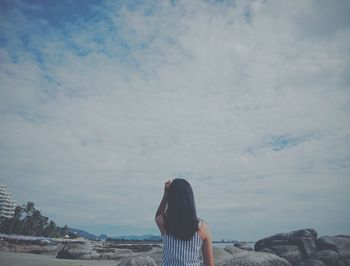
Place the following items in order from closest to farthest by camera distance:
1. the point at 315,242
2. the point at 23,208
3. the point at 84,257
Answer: the point at 315,242
the point at 84,257
the point at 23,208

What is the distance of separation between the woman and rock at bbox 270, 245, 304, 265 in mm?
20735

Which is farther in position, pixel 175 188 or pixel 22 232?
pixel 22 232

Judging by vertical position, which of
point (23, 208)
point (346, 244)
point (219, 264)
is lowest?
point (219, 264)

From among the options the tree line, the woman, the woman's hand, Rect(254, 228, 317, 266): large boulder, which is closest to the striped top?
the woman

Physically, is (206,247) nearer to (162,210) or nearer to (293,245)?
(162,210)

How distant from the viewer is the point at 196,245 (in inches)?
125

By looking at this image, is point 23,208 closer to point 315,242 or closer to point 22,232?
point 22,232

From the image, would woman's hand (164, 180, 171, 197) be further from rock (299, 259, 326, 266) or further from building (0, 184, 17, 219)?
building (0, 184, 17, 219)

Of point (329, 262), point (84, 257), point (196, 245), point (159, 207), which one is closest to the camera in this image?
point (196, 245)

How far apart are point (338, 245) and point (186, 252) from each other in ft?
74.8

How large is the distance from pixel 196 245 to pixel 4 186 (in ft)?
531

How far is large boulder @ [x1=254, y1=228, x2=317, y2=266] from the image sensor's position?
21.0 m

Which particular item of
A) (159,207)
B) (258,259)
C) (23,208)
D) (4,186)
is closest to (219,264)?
(258,259)

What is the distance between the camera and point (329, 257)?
20.3 metres
